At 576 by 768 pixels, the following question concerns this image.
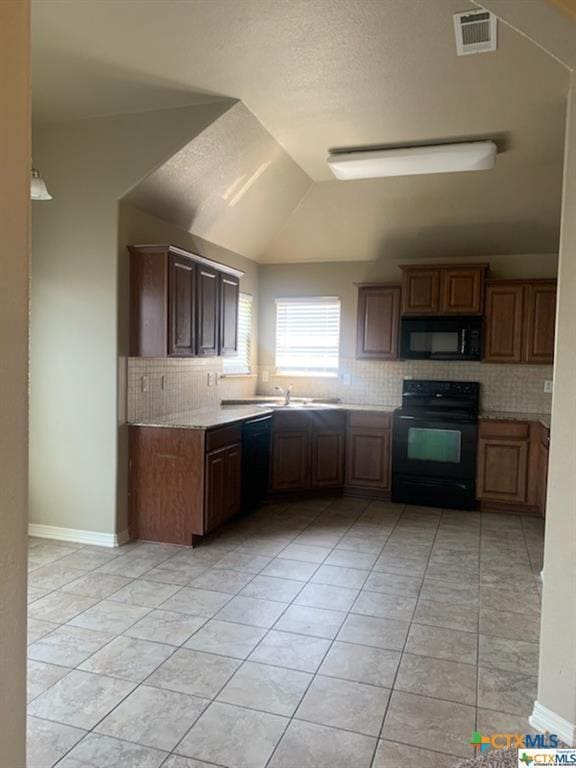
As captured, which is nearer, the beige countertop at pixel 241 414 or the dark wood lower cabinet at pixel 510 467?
the beige countertop at pixel 241 414

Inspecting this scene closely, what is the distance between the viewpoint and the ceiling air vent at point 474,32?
2.56 m

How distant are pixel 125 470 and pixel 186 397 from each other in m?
0.98

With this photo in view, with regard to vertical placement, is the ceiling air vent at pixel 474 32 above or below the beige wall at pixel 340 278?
above

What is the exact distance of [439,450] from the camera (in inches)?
207

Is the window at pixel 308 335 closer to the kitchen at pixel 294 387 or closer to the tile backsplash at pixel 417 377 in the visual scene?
the kitchen at pixel 294 387

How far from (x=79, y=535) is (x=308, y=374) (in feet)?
10.1

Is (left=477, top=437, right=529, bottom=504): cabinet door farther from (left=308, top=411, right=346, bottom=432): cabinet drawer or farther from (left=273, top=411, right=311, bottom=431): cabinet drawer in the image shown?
(left=273, top=411, right=311, bottom=431): cabinet drawer

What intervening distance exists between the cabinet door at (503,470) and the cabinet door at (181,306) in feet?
9.60

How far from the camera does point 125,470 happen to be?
406 cm

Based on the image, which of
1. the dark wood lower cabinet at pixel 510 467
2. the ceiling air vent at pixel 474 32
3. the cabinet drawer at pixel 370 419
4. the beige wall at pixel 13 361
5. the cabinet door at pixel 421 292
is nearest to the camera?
the beige wall at pixel 13 361

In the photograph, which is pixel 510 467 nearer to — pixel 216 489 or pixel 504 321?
pixel 504 321

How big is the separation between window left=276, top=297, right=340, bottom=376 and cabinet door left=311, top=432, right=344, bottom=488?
95 cm

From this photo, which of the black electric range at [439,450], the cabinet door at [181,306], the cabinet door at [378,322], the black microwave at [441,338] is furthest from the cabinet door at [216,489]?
the black microwave at [441,338]

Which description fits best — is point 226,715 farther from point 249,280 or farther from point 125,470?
point 249,280
